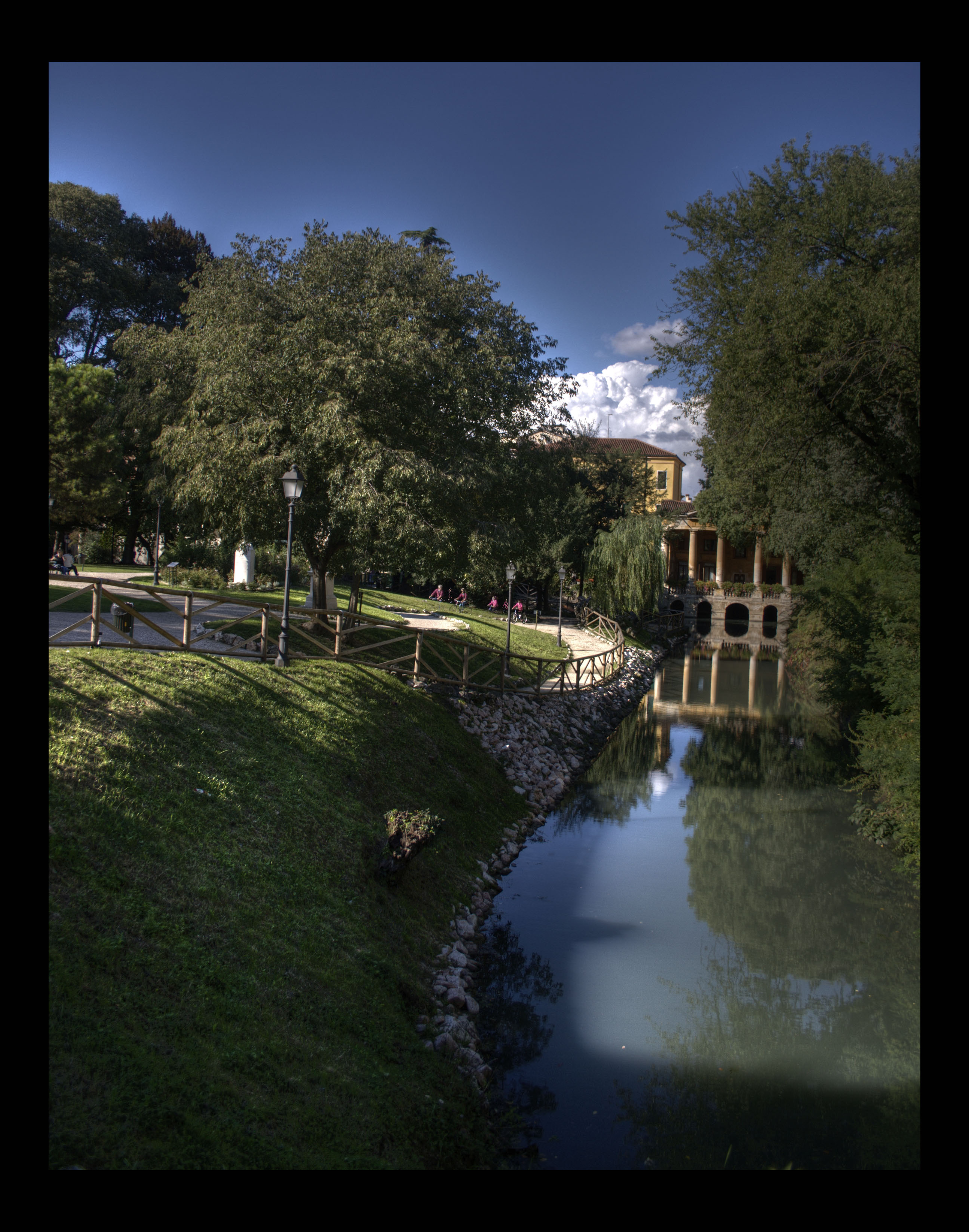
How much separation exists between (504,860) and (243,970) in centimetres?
671

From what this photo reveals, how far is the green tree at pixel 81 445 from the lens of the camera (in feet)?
87.4

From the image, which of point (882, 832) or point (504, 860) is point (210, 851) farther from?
point (882, 832)

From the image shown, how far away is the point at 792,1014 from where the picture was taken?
910 cm

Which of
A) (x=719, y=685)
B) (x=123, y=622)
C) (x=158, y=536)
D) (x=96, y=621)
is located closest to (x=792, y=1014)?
(x=96, y=621)

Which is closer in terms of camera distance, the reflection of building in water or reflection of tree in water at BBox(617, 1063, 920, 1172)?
reflection of tree in water at BBox(617, 1063, 920, 1172)

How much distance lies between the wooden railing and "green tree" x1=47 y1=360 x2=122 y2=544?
5572 millimetres

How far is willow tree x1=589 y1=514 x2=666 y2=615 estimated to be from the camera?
39688 millimetres

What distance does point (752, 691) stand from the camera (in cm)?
3319

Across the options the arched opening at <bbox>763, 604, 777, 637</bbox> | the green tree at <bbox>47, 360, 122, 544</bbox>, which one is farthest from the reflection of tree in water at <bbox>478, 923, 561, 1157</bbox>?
the arched opening at <bbox>763, 604, 777, 637</bbox>

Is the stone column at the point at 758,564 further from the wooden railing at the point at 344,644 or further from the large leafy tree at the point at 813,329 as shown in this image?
the large leafy tree at the point at 813,329

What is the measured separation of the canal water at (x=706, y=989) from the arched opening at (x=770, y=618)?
51.9m

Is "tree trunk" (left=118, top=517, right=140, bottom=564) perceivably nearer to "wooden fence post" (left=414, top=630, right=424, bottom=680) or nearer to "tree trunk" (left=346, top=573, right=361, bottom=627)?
"tree trunk" (left=346, top=573, right=361, bottom=627)

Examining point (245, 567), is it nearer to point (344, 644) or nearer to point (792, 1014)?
point (344, 644)

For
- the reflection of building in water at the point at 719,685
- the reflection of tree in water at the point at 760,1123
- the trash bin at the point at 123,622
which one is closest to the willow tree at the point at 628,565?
the reflection of building in water at the point at 719,685
